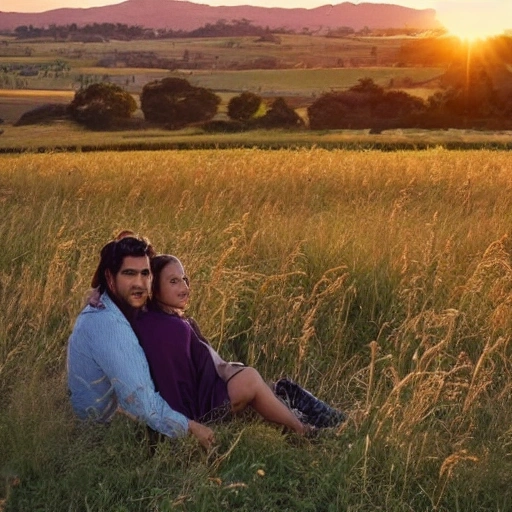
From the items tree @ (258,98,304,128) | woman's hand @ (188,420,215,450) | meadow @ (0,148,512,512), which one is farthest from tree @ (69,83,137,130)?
woman's hand @ (188,420,215,450)

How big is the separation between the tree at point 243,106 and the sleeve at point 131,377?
30188mm

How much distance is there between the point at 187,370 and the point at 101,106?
2944 centimetres

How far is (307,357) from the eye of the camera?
15.8ft

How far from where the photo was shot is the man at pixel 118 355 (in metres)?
3.71

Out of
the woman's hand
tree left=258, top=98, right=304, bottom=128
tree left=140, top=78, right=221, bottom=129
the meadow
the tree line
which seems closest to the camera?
the meadow

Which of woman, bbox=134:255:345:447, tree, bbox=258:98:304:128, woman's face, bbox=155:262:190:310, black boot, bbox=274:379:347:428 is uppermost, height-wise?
woman's face, bbox=155:262:190:310

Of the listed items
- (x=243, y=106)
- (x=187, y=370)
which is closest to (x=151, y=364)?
(x=187, y=370)

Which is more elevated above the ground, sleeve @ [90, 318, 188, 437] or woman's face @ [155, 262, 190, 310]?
woman's face @ [155, 262, 190, 310]

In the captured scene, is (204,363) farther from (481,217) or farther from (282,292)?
(481,217)

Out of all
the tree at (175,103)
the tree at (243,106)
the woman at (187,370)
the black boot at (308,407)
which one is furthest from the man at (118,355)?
the tree at (243,106)

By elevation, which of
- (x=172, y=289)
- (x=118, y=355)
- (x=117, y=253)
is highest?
(x=117, y=253)

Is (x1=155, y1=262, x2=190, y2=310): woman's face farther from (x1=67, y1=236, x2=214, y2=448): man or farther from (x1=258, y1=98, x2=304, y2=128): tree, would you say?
(x1=258, y1=98, x2=304, y2=128): tree

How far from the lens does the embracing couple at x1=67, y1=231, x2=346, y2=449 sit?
377 cm

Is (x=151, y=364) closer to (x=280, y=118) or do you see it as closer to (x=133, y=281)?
(x=133, y=281)
